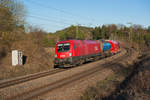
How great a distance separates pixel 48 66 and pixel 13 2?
519 inches

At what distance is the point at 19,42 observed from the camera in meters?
18.6

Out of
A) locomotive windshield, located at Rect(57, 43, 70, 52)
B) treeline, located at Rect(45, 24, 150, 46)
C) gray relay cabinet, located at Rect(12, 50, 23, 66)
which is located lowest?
gray relay cabinet, located at Rect(12, 50, 23, 66)

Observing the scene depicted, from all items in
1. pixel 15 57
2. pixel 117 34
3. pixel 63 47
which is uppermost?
pixel 117 34

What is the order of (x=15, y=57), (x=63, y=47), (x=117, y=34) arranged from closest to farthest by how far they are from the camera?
(x=15, y=57)
(x=63, y=47)
(x=117, y=34)

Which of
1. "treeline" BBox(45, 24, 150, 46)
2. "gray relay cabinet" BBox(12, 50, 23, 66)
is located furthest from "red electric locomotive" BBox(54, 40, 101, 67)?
"treeline" BBox(45, 24, 150, 46)

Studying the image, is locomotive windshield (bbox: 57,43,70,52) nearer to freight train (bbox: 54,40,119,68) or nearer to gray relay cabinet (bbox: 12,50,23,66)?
freight train (bbox: 54,40,119,68)

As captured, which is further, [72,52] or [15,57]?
[72,52]

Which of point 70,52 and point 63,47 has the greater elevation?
point 63,47

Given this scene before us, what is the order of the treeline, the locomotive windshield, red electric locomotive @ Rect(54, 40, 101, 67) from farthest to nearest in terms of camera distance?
1. the treeline
2. the locomotive windshield
3. red electric locomotive @ Rect(54, 40, 101, 67)

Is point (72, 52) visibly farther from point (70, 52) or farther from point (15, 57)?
point (15, 57)

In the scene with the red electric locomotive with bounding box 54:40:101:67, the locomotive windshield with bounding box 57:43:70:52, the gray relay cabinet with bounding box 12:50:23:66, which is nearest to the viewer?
the gray relay cabinet with bounding box 12:50:23:66

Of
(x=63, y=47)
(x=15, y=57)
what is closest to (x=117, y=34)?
(x=63, y=47)

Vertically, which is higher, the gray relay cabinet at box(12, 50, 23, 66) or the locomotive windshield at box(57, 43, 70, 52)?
the locomotive windshield at box(57, 43, 70, 52)

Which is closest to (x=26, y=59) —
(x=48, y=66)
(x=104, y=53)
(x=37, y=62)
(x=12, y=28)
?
(x=37, y=62)
